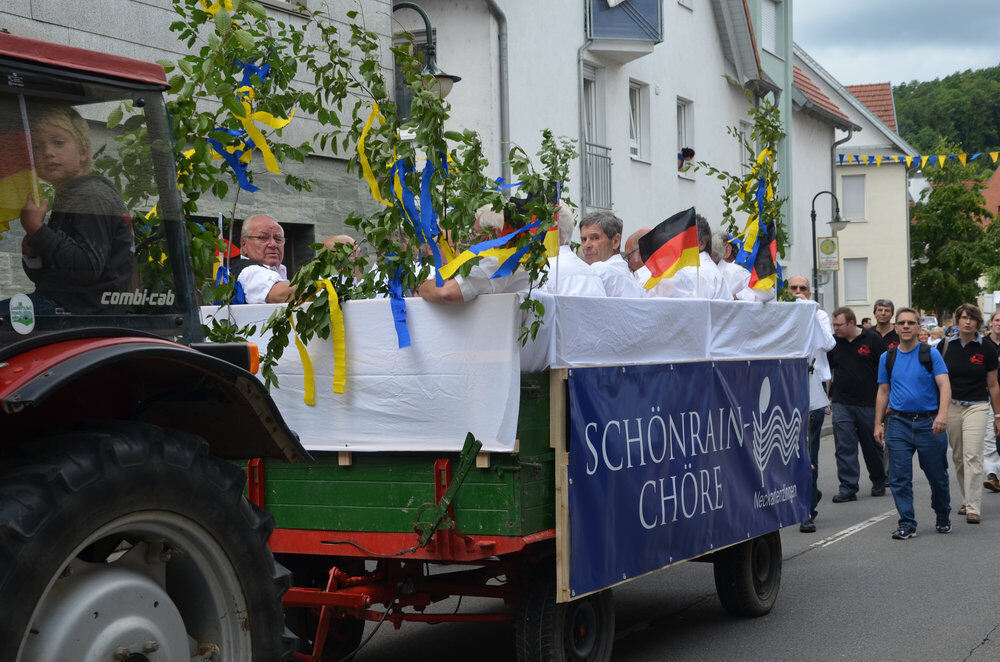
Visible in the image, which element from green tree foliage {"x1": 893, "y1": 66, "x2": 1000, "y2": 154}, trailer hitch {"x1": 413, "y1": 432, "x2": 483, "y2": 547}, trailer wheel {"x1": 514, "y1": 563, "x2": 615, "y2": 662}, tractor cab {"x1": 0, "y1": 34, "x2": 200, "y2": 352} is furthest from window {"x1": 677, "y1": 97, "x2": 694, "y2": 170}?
green tree foliage {"x1": 893, "y1": 66, "x2": 1000, "y2": 154}

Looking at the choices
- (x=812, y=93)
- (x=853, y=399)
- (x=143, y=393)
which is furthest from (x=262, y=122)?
(x=812, y=93)

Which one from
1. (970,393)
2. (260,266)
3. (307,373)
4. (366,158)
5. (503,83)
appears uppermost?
(503,83)

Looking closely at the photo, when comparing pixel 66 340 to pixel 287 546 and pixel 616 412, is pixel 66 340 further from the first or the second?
pixel 616 412

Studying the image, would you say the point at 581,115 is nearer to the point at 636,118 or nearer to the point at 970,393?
the point at 636,118

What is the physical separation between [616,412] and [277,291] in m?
1.77

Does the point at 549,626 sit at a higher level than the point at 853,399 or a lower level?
lower

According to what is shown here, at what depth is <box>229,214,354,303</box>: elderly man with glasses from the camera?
615 cm

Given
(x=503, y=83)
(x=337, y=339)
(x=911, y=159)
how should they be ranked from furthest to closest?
1. (x=911, y=159)
2. (x=503, y=83)
3. (x=337, y=339)

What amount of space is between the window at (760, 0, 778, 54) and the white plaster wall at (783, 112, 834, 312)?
8.74ft

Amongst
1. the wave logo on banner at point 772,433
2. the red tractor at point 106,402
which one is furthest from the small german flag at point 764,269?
the red tractor at point 106,402

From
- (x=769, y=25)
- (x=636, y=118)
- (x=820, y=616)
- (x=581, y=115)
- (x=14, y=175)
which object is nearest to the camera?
(x=14, y=175)

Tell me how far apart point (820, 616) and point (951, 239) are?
4382 cm

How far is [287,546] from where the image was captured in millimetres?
5309

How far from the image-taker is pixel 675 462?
5.84 m
